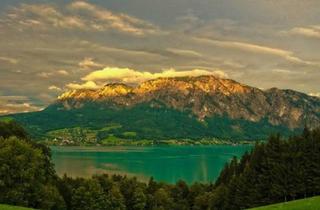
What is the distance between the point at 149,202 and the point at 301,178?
141 ft

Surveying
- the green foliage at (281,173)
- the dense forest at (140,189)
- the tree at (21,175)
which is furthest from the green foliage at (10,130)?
the green foliage at (281,173)

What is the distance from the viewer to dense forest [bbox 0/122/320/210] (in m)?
68.2

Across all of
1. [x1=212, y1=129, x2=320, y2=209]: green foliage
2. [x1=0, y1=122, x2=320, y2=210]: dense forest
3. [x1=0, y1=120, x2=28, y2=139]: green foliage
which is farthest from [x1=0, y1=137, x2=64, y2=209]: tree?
[x1=212, y1=129, x2=320, y2=209]: green foliage

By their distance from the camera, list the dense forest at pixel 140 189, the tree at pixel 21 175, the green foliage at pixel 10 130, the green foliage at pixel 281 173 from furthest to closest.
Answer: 1. the green foliage at pixel 10 130
2. the green foliage at pixel 281 173
3. the dense forest at pixel 140 189
4. the tree at pixel 21 175

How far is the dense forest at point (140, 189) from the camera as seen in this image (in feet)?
224

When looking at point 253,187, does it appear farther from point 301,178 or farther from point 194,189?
point 194,189

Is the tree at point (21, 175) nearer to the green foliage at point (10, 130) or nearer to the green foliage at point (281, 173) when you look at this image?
the green foliage at point (10, 130)

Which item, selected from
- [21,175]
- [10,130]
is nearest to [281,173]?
[21,175]

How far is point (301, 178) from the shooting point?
72312 millimetres

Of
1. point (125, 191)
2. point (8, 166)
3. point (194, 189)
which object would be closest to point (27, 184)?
point (8, 166)

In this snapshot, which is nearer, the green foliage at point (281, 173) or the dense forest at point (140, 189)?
the dense forest at point (140, 189)

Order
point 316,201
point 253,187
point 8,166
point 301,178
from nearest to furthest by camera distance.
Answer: point 316,201 → point 8,166 → point 301,178 → point 253,187

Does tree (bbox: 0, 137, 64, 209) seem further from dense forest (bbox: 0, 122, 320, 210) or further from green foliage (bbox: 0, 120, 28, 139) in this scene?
green foliage (bbox: 0, 120, 28, 139)

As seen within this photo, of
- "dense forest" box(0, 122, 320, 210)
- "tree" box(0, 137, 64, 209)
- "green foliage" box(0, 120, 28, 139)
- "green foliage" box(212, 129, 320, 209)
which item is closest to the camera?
"tree" box(0, 137, 64, 209)
